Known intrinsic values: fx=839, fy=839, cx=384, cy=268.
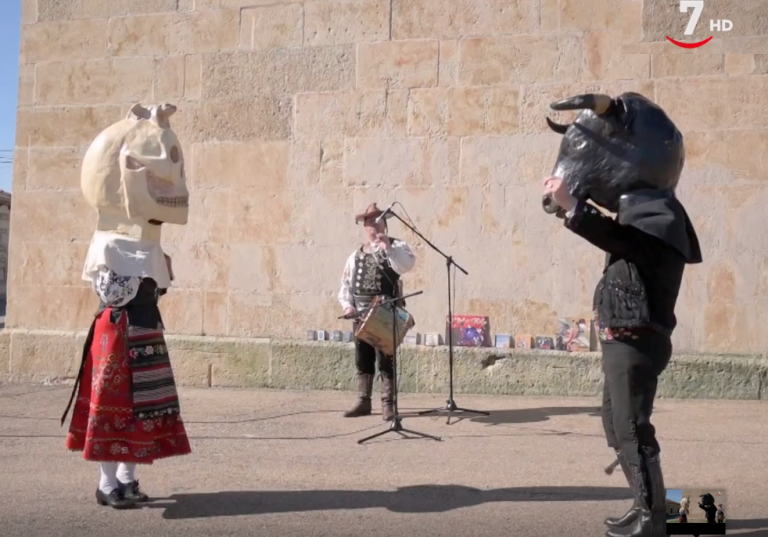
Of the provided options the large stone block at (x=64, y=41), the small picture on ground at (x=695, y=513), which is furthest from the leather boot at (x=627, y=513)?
the large stone block at (x=64, y=41)

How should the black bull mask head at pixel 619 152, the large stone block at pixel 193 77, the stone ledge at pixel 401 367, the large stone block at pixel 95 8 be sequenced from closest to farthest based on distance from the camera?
the black bull mask head at pixel 619 152 < the stone ledge at pixel 401 367 < the large stone block at pixel 193 77 < the large stone block at pixel 95 8

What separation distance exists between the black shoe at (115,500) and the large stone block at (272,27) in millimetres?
5432

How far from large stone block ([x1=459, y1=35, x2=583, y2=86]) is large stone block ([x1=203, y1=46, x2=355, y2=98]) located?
120cm

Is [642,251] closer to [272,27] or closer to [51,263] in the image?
[272,27]

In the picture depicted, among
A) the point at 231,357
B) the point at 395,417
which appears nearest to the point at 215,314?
the point at 231,357

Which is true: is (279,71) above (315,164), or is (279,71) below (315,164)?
above

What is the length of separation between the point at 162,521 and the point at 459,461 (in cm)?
204

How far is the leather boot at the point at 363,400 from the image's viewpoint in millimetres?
7047

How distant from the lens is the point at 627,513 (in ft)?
12.6

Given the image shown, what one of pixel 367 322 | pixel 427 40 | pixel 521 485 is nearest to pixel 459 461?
pixel 521 485

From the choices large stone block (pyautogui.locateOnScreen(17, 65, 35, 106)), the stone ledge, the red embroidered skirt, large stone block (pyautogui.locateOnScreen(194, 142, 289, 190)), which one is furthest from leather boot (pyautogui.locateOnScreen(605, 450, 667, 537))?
large stone block (pyautogui.locateOnScreen(17, 65, 35, 106))

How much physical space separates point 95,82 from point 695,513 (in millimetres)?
7662

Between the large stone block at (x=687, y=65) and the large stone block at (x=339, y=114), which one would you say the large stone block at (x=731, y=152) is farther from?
the large stone block at (x=339, y=114)

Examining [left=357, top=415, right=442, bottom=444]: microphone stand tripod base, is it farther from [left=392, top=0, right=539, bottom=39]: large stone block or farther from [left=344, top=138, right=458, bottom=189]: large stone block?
[left=392, top=0, right=539, bottom=39]: large stone block
